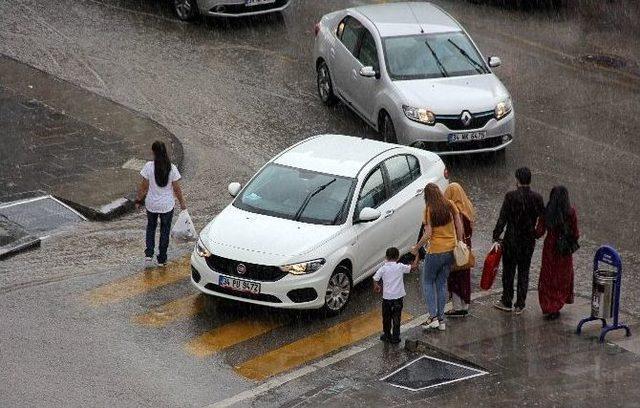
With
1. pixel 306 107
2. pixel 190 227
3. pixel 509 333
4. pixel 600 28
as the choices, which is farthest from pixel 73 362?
pixel 600 28

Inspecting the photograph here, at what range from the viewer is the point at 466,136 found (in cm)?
1905

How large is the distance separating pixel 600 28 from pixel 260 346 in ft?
46.5

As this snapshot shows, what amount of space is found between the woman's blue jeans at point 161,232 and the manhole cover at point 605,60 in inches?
418

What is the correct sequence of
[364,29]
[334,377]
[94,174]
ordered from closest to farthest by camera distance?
[334,377]
[94,174]
[364,29]

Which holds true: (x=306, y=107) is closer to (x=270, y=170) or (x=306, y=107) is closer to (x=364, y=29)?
(x=364, y=29)

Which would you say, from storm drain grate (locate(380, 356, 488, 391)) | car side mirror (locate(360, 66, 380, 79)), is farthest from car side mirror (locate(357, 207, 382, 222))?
car side mirror (locate(360, 66, 380, 79))

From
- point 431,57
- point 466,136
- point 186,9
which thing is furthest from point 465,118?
point 186,9

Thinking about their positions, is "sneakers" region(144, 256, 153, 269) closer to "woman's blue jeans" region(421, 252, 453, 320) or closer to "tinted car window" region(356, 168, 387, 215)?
"tinted car window" region(356, 168, 387, 215)

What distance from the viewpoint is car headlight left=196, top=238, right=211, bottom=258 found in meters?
14.8

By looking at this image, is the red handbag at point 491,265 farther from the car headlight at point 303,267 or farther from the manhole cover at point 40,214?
the manhole cover at point 40,214

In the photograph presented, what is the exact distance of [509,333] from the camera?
14.4 metres

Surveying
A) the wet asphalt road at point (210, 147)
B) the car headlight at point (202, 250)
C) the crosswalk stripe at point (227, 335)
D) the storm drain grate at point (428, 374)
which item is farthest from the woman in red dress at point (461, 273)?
the car headlight at point (202, 250)

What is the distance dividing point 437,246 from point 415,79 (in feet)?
19.4

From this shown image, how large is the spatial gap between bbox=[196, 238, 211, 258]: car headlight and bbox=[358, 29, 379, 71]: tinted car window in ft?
19.8
